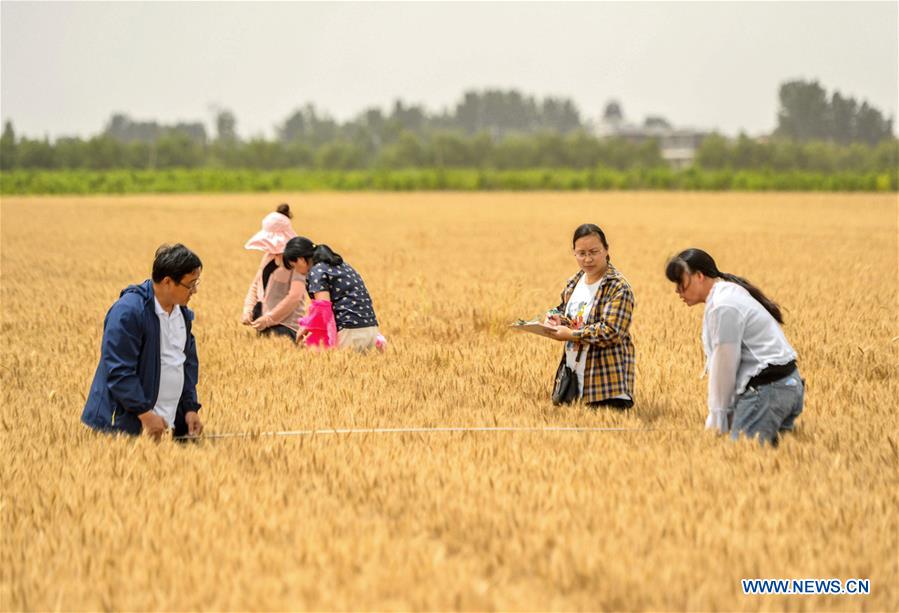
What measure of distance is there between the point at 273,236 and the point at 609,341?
13.5 feet

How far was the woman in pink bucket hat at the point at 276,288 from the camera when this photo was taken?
9141 mm

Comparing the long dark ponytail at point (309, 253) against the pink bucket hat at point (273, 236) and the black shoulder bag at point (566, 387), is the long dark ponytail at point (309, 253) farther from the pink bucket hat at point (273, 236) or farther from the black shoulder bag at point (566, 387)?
the black shoulder bag at point (566, 387)

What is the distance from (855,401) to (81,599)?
523 centimetres

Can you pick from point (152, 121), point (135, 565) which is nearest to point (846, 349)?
point (135, 565)

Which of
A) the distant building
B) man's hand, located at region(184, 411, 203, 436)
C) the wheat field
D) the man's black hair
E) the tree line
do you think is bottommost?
the wheat field

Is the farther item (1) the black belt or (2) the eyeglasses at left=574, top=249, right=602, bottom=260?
(2) the eyeglasses at left=574, top=249, right=602, bottom=260

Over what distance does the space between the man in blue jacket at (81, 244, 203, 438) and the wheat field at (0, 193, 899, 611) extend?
171 mm

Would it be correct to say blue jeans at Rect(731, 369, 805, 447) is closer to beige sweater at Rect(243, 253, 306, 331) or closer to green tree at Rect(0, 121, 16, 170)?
beige sweater at Rect(243, 253, 306, 331)

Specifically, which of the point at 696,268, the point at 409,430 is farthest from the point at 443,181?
the point at 696,268

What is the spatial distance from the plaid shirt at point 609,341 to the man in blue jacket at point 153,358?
2389 mm

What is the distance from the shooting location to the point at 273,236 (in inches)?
365

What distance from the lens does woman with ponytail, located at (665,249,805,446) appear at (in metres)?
5.24

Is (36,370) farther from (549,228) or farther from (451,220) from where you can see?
(451,220)

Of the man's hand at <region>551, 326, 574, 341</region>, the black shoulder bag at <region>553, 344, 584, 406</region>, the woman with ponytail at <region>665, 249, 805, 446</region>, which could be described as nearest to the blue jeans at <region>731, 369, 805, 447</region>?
the woman with ponytail at <region>665, 249, 805, 446</region>
